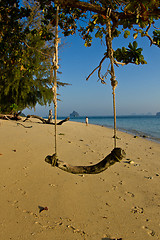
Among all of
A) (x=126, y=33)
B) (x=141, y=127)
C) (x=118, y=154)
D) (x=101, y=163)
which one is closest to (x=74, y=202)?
(x=101, y=163)

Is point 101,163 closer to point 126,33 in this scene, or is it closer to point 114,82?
A: point 114,82

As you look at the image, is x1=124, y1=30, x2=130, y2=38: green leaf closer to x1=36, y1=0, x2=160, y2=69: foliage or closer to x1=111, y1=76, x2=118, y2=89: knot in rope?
x1=36, y1=0, x2=160, y2=69: foliage

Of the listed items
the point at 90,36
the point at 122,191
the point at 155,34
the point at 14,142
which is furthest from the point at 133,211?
the point at 14,142

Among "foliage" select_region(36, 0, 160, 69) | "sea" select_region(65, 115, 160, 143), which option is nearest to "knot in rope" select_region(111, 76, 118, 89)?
"foliage" select_region(36, 0, 160, 69)

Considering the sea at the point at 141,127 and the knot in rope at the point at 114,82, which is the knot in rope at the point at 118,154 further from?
the sea at the point at 141,127

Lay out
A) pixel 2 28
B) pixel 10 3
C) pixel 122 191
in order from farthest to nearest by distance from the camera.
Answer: pixel 2 28
pixel 10 3
pixel 122 191

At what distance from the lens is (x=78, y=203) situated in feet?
9.83

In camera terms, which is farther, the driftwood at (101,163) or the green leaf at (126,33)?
the green leaf at (126,33)

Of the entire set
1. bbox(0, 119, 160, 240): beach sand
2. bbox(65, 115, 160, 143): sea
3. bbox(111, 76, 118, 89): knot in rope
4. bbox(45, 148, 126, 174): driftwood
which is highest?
bbox(111, 76, 118, 89): knot in rope

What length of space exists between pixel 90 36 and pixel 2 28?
2.22 m

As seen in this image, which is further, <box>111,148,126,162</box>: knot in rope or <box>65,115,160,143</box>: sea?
<box>65,115,160,143</box>: sea

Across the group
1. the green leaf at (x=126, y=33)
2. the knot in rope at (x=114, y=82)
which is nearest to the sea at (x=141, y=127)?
the green leaf at (x=126, y=33)

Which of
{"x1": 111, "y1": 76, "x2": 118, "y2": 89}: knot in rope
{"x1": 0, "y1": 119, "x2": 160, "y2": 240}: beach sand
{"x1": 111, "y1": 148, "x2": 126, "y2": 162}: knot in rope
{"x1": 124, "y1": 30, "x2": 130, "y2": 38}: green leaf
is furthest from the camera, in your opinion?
{"x1": 124, "y1": 30, "x2": 130, "y2": 38}: green leaf

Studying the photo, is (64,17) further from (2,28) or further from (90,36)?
(2,28)
